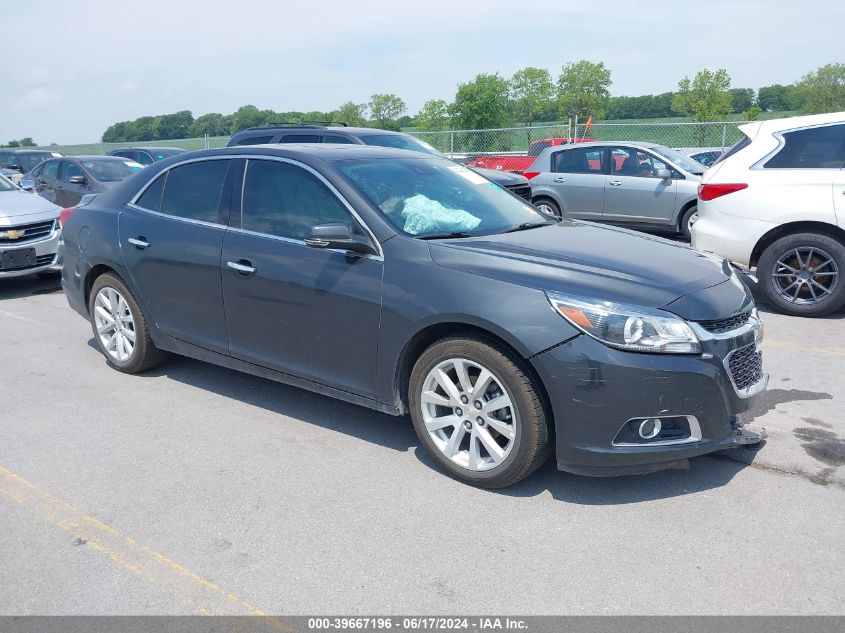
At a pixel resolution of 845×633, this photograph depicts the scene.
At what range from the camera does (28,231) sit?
884 centimetres

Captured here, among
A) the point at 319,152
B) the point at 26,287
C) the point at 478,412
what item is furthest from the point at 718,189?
the point at 26,287

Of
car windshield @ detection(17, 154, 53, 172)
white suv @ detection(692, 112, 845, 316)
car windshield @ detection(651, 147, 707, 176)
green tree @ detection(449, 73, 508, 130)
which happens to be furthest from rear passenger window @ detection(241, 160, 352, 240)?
green tree @ detection(449, 73, 508, 130)

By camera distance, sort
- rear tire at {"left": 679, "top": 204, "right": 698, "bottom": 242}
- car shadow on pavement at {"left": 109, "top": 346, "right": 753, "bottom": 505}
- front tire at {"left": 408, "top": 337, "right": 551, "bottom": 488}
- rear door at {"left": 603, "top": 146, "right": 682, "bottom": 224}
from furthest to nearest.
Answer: rear door at {"left": 603, "top": 146, "right": 682, "bottom": 224}
rear tire at {"left": 679, "top": 204, "right": 698, "bottom": 242}
car shadow on pavement at {"left": 109, "top": 346, "right": 753, "bottom": 505}
front tire at {"left": 408, "top": 337, "right": 551, "bottom": 488}

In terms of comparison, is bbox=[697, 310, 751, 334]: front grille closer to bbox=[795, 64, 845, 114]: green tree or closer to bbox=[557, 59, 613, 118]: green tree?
bbox=[795, 64, 845, 114]: green tree

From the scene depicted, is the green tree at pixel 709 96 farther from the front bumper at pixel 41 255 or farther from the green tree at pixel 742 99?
the front bumper at pixel 41 255

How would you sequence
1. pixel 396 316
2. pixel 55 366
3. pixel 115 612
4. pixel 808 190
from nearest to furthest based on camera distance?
pixel 115 612
pixel 396 316
pixel 55 366
pixel 808 190

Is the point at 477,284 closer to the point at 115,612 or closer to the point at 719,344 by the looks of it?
the point at 719,344

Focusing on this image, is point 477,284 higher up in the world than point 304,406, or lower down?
higher up

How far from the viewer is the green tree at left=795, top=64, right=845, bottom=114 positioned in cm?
4775

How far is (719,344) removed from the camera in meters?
3.52

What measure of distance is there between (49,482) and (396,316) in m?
2.01

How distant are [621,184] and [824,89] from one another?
1781 inches

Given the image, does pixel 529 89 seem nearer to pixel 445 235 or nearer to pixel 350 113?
pixel 350 113

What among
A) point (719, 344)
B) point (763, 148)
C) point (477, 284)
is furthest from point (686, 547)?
point (763, 148)
